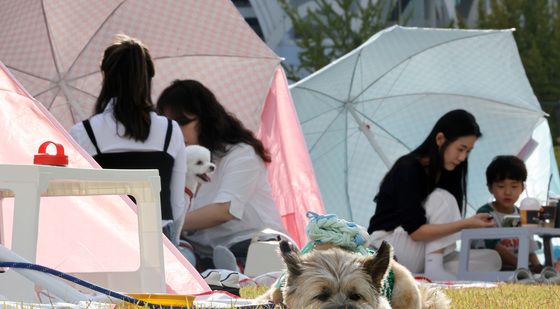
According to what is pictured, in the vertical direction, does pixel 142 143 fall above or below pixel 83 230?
above

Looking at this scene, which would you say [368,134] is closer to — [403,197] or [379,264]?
[403,197]

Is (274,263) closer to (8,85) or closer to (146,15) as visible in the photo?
(8,85)

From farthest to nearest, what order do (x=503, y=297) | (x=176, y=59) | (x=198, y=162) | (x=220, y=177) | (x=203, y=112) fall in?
(x=176, y=59), (x=220, y=177), (x=203, y=112), (x=198, y=162), (x=503, y=297)

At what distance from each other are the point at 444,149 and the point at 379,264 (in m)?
4.14

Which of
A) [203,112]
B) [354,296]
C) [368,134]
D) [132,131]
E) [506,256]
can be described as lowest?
[354,296]

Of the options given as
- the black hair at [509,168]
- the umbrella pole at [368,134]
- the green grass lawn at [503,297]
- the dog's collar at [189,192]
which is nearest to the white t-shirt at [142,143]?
the green grass lawn at [503,297]

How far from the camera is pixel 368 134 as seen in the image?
10883 mm

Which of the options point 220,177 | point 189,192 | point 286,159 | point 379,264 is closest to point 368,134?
point 286,159

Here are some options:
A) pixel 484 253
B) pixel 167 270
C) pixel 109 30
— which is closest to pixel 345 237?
pixel 167 270

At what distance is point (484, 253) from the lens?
7801mm

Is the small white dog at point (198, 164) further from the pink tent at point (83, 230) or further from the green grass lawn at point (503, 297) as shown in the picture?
the pink tent at point (83, 230)

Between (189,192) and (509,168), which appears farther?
(509,168)

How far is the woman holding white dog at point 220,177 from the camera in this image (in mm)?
6402

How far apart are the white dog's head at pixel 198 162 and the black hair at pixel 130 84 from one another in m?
0.84
